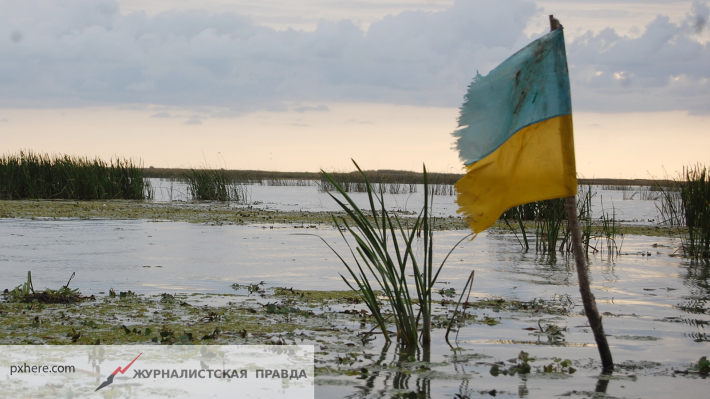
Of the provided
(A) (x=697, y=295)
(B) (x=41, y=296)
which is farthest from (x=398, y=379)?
(A) (x=697, y=295)

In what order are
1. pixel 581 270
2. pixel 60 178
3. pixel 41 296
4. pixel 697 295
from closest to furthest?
pixel 581 270
pixel 41 296
pixel 697 295
pixel 60 178

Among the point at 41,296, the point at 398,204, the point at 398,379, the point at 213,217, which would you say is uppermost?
the point at 398,204

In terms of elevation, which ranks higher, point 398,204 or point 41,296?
point 398,204

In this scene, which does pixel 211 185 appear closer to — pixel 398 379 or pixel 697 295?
pixel 697 295

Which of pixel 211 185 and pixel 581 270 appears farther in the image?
pixel 211 185

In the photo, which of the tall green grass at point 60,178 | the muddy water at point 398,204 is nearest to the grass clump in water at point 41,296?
the muddy water at point 398,204

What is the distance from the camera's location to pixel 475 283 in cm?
805

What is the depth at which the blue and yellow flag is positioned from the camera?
376 cm

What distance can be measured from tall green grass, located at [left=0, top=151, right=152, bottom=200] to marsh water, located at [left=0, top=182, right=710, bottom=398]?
30.8 feet

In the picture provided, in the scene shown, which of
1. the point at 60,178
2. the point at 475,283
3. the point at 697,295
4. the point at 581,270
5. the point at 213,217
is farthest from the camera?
the point at 60,178

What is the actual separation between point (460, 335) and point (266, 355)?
165cm

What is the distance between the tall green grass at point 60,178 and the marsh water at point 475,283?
30.8 ft

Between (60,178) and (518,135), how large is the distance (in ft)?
80.1

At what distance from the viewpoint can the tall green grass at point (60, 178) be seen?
79.2ft
